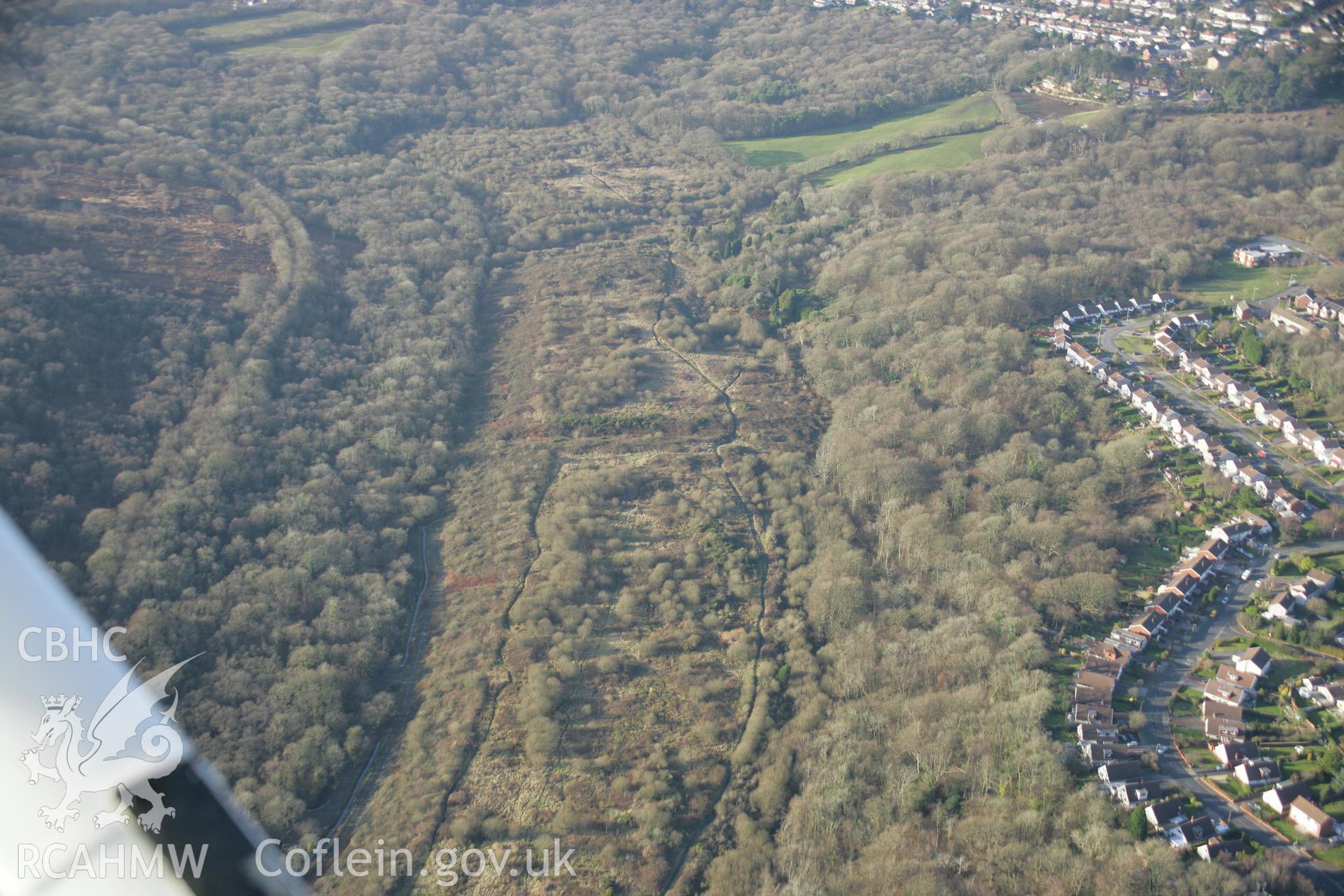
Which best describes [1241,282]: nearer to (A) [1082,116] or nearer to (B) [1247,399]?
(B) [1247,399]

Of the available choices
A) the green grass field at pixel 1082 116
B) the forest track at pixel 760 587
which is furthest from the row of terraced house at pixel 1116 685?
the green grass field at pixel 1082 116

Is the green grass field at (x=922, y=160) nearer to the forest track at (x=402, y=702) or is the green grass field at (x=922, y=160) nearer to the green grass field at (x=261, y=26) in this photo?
the forest track at (x=402, y=702)

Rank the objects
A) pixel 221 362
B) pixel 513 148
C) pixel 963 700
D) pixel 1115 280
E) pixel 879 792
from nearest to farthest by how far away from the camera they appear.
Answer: pixel 879 792, pixel 963 700, pixel 221 362, pixel 1115 280, pixel 513 148

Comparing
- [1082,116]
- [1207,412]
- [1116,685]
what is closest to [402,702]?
[1116,685]

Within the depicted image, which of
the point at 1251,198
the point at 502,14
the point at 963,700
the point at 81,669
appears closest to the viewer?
the point at 81,669

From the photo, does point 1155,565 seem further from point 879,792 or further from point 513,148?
point 513,148

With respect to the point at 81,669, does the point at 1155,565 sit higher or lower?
lower

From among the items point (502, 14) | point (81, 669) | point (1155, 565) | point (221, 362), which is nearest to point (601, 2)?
point (502, 14)
